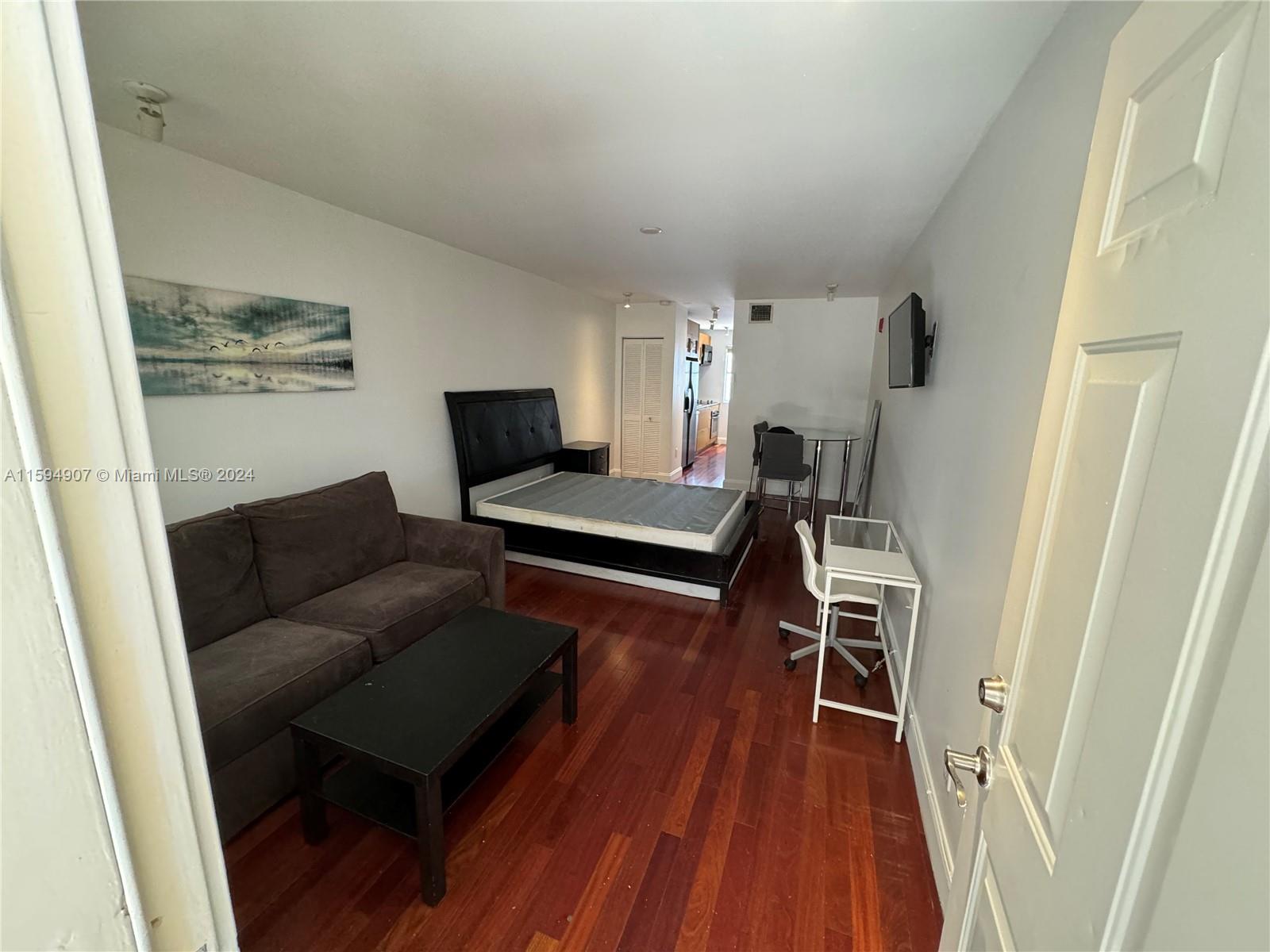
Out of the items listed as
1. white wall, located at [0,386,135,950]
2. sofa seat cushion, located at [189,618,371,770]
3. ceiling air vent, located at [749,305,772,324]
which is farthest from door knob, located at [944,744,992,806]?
ceiling air vent, located at [749,305,772,324]

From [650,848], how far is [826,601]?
1186 millimetres

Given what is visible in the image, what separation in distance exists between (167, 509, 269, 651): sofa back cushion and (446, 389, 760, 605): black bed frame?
1698mm

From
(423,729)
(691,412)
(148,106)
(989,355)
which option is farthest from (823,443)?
(148,106)

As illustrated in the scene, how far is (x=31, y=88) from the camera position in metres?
0.36

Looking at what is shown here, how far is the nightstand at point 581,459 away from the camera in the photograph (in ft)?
16.8

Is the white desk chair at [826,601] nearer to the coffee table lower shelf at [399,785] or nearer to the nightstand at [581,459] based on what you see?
the coffee table lower shelf at [399,785]

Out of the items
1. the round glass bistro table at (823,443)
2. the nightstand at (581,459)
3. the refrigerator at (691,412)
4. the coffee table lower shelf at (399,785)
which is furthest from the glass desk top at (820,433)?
the coffee table lower shelf at (399,785)

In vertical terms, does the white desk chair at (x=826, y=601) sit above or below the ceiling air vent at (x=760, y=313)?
below

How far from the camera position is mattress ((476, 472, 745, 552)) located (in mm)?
3387

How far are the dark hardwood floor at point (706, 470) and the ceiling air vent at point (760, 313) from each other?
5.51 ft

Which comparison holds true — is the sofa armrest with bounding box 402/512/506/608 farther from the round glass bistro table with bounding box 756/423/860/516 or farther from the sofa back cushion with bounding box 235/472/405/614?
the round glass bistro table with bounding box 756/423/860/516

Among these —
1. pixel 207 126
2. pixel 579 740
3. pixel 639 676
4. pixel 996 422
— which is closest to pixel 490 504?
pixel 639 676

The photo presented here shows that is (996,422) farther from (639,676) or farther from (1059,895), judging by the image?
(639,676)

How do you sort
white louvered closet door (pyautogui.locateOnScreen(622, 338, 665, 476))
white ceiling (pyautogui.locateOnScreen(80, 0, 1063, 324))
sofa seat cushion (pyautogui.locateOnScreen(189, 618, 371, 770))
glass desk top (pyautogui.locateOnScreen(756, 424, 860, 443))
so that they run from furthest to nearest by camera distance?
white louvered closet door (pyautogui.locateOnScreen(622, 338, 665, 476))
glass desk top (pyautogui.locateOnScreen(756, 424, 860, 443))
sofa seat cushion (pyautogui.locateOnScreen(189, 618, 371, 770))
white ceiling (pyautogui.locateOnScreen(80, 0, 1063, 324))
